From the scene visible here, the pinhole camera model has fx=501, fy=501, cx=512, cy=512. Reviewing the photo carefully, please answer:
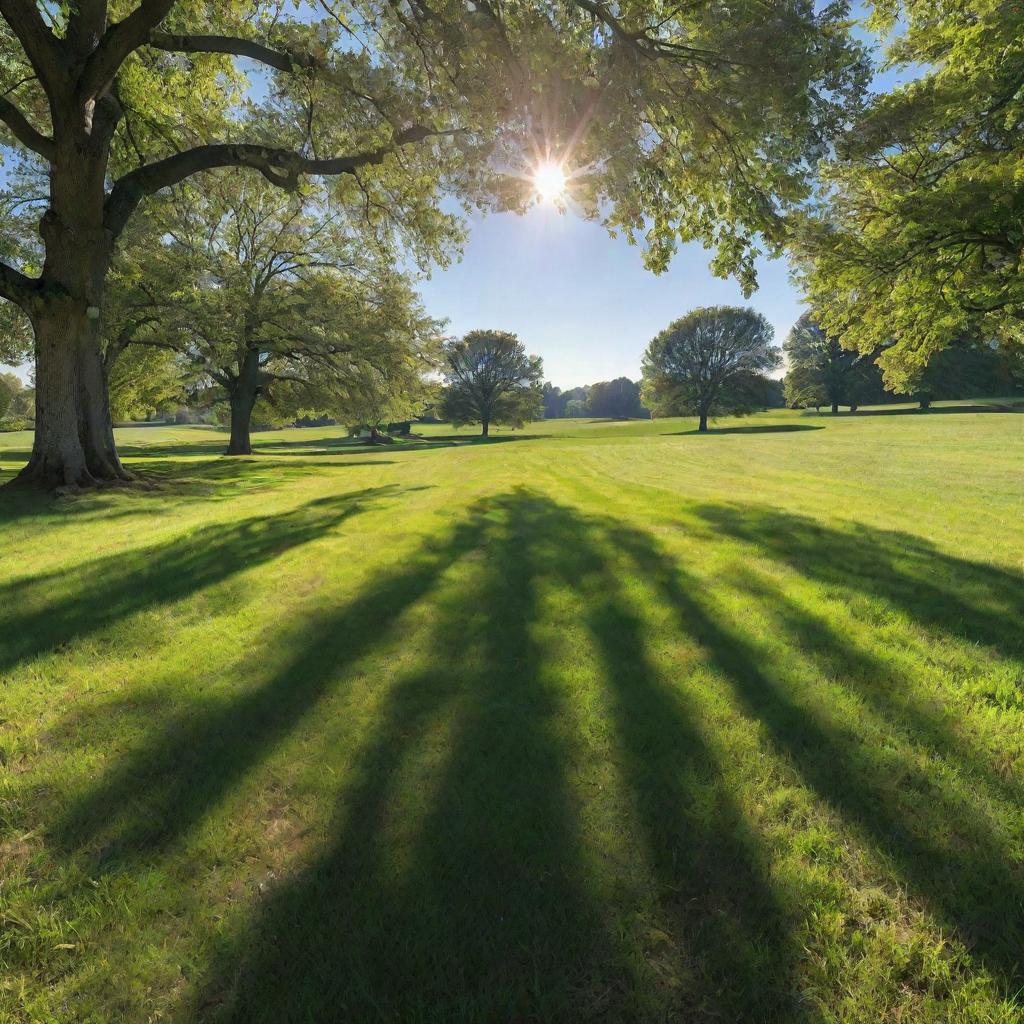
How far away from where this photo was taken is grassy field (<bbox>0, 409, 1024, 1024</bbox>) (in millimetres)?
1703

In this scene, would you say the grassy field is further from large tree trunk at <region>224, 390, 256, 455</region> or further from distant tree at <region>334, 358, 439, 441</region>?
large tree trunk at <region>224, 390, 256, 455</region>

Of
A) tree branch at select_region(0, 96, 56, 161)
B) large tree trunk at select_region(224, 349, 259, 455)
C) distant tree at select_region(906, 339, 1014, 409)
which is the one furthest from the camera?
distant tree at select_region(906, 339, 1014, 409)

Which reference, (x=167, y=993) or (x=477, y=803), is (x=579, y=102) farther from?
(x=167, y=993)

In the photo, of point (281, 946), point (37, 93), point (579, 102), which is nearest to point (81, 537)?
point (281, 946)

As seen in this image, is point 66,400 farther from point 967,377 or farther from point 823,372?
point 967,377

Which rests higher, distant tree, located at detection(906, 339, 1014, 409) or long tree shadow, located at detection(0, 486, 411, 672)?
distant tree, located at detection(906, 339, 1014, 409)

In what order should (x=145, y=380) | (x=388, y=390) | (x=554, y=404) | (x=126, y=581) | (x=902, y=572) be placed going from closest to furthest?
(x=902, y=572) → (x=126, y=581) → (x=145, y=380) → (x=388, y=390) → (x=554, y=404)

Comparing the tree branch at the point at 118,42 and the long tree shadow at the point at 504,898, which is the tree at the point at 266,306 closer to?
the tree branch at the point at 118,42

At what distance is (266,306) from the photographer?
69.6 feet

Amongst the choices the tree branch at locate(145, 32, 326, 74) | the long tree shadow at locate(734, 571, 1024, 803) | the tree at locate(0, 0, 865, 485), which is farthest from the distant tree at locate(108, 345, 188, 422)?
the long tree shadow at locate(734, 571, 1024, 803)

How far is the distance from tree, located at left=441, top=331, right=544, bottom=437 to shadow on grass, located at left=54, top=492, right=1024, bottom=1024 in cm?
5817

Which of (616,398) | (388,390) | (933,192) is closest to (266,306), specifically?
(388,390)

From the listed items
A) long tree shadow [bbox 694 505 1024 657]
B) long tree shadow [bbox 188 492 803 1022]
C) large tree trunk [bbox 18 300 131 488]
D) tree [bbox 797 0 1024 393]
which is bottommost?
long tree shadow [bbox 188 492 803 1022]

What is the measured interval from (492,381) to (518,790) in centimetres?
6076
